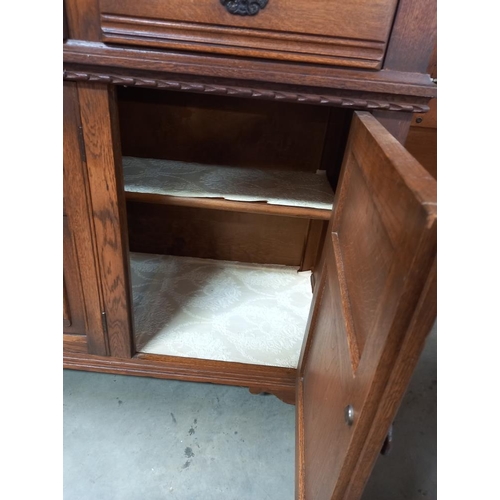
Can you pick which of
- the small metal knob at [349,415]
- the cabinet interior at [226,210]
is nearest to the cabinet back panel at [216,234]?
the cabinet interior at [226,210]

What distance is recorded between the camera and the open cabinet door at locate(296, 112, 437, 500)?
31 centimetres

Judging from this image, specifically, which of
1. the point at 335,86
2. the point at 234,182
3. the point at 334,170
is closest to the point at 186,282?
A: the point at 234,182

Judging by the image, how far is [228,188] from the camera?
2.71 ft

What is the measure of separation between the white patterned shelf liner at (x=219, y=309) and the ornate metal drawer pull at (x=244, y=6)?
66cm

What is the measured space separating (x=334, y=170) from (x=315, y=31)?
43 centimetres

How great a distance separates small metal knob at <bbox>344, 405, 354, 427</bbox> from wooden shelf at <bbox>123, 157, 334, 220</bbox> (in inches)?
15.9

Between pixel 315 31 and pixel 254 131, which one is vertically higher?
pixel 315 31

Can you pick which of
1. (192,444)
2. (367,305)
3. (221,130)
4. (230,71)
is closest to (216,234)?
(221,130)

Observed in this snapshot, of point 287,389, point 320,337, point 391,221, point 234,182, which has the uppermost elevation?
point 391,221

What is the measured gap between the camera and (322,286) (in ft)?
2.32

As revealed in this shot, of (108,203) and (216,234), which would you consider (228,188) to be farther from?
(216,234)

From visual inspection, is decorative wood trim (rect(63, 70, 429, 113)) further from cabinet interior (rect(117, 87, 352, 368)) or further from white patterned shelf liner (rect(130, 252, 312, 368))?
white patterned shelf liner (rect(130, 252, 312, 368))

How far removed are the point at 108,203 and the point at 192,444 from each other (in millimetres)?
553
